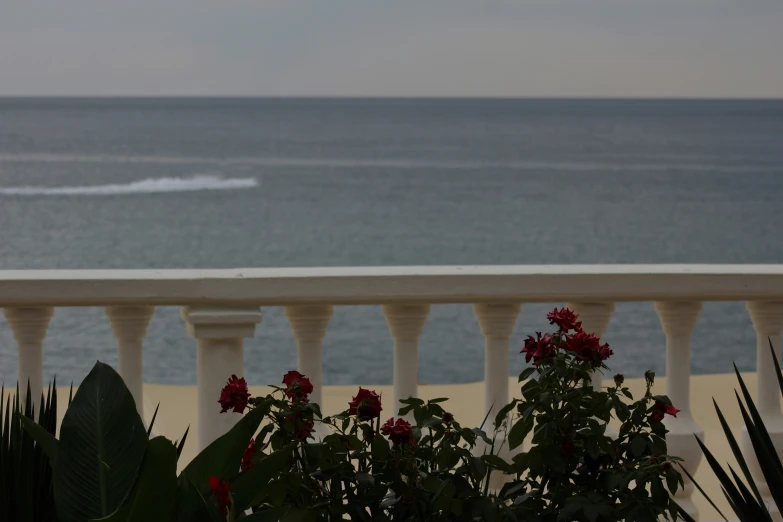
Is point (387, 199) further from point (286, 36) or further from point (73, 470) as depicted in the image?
point (73, 470)

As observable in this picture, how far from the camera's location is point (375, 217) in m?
40.5

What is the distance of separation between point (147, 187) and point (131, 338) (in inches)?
2019

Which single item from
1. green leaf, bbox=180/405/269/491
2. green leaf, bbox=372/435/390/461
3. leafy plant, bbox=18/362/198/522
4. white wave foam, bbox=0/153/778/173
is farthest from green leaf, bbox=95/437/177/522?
white wave foam, bbox=0/153/778/173

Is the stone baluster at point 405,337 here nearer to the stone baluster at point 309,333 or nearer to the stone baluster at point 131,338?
the stone baluster at point 309,333

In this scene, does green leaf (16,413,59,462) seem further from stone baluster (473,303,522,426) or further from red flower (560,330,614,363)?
stone baluster (473,303,522,426)

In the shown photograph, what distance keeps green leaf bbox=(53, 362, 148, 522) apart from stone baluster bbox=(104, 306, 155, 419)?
33.4 inches

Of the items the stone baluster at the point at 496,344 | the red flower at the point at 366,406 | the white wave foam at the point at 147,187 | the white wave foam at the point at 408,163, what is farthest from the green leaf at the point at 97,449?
the white wave foam at the point at 408,163

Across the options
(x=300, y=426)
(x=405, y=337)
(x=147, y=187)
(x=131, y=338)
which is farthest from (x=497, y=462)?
(x=147, y=187)

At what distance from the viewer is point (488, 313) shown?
7.85 feet

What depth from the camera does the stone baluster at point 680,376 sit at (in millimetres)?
2465

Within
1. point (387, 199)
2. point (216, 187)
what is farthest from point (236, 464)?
point (216, 187)

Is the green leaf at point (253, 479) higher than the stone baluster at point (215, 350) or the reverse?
the reverse

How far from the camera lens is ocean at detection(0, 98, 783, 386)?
15039 mm

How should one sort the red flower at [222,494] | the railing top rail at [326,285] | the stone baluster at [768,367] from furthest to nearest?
the stone baluster at [768,367]
the railing top rail at [326,285]
the red flower at [222,494]
